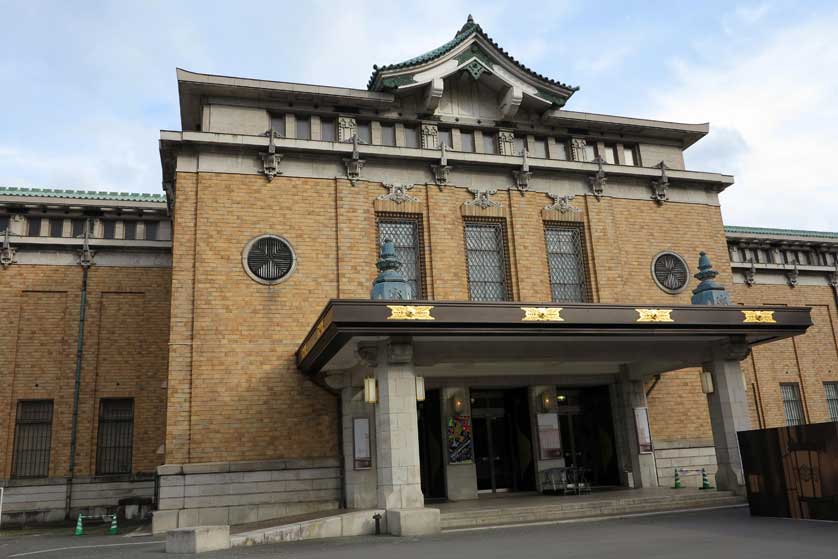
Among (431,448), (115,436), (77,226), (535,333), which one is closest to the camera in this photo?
(535,333)

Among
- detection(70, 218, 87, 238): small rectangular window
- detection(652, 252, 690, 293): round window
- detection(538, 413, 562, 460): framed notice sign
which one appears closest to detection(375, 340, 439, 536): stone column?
detection(538, 413, 562, 460): framed notice sign

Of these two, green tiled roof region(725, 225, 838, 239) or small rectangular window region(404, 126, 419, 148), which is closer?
small rectangular window region(404, 126, 419, 148)

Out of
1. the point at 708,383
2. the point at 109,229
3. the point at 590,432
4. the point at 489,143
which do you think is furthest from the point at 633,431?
the point at 109,229

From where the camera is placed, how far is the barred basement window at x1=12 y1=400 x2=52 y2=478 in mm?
22469

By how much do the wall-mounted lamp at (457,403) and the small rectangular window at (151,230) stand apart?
12789mm

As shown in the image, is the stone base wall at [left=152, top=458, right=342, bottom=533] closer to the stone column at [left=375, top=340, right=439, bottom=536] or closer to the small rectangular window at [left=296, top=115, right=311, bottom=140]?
the stone column at [left=375, top=340, right=439, bottom=536]

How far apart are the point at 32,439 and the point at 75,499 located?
2.53 metres

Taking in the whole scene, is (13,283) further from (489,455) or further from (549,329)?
(549,329)

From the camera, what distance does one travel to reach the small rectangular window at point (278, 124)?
2162 cm

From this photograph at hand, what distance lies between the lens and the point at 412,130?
902 inches

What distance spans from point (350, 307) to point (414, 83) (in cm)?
1061

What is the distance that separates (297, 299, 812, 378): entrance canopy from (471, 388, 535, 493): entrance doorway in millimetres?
1400

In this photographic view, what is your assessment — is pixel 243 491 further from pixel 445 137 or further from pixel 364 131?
pixel 445 137

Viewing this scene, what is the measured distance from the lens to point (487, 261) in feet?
73.0
